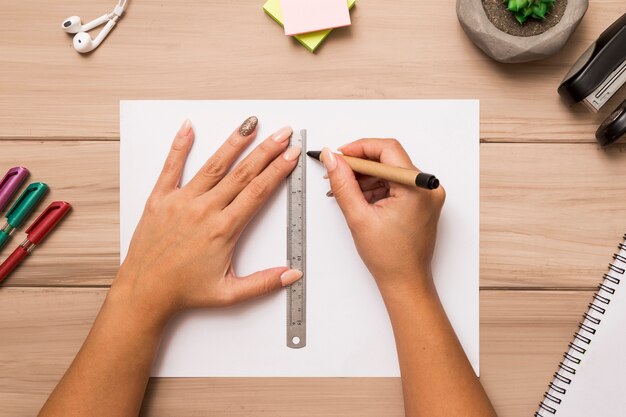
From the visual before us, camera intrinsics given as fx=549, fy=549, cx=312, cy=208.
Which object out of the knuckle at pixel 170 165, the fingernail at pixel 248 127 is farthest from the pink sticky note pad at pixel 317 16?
the knuckle at pixel 170 165

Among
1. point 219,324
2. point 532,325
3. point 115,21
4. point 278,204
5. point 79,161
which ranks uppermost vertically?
point 115,21

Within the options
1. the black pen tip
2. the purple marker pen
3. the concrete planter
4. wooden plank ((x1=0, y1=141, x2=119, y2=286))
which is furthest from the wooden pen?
the purple marker pen

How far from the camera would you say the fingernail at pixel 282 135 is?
2.57ft

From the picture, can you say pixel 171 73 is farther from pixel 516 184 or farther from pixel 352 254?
pixel 516 184

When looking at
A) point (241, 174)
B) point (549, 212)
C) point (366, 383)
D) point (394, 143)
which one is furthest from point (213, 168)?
point (549, 212)

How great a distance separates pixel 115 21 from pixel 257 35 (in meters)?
0.21

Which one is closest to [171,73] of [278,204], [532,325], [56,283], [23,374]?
[278,204]

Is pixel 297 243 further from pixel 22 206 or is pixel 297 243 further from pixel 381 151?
pixel 22 206

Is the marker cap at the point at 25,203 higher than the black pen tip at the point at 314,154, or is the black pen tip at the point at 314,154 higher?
the marker cap at the point at 25,203

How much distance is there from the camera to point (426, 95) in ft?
2.64

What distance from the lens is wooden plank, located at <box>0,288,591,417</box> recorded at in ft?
2.62

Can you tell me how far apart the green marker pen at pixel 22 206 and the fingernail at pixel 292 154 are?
357 millimetres

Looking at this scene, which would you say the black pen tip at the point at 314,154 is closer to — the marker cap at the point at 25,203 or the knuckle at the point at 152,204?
the knuckle at the point at 152,204

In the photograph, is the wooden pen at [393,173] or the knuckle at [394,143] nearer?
the wooden pen at [393,173]
